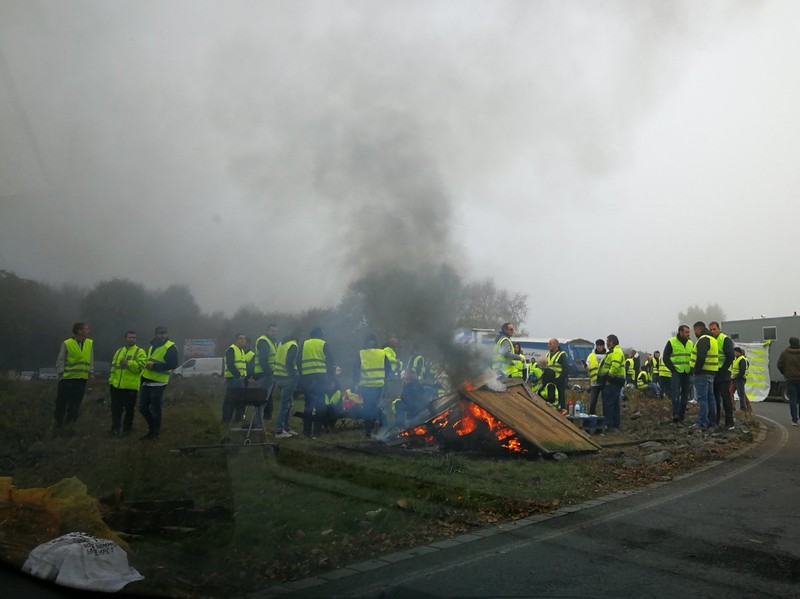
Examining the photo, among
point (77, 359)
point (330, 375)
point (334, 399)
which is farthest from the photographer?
point (334, 399)

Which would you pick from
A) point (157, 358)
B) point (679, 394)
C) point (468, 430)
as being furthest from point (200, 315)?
point (679, 394)

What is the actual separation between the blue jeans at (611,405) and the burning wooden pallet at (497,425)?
312 centimetres

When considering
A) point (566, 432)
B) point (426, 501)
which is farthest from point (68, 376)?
point (566, 432)

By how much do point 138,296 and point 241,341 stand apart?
7.77ft

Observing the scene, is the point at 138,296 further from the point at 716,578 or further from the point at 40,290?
the point at 716,578

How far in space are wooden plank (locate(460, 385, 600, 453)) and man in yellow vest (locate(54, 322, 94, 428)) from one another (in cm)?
548

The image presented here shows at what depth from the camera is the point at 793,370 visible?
531 inches

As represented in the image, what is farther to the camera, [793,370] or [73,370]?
[793,370]

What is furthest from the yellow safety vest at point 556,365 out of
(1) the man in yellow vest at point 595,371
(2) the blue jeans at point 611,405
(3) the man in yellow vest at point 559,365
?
(2) the blue jeans at point 611,405

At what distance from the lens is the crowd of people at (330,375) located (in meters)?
9.57

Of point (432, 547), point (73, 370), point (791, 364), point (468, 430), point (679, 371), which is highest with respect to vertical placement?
point (791, 364)

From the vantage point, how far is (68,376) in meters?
9.88

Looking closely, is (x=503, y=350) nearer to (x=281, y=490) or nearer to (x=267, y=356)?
(x=267, y=356)

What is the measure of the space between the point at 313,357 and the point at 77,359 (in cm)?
340
